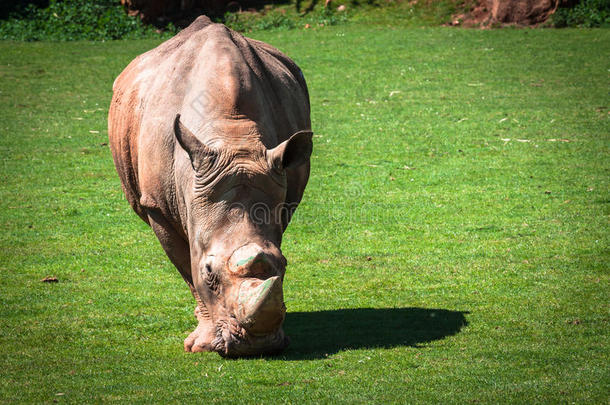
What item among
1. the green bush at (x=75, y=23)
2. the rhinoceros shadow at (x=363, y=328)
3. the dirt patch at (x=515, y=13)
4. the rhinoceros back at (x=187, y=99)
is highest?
the rhinoceros back at (x=187, y=99)

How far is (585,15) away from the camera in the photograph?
22.0 meters

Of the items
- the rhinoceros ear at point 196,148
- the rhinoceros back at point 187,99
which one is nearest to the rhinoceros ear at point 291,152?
the rhinoceros back at point 187,99

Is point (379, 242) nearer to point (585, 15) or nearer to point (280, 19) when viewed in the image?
point (585, 15)

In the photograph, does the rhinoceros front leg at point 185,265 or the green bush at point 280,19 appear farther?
the green bush at point 280,19

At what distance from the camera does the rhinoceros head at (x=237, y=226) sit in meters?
5.83

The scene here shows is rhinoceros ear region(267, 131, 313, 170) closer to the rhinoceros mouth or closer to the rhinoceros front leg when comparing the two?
the rhinoceros mouth

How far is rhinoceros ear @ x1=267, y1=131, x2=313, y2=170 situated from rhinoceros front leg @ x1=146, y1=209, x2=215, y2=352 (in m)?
1.43

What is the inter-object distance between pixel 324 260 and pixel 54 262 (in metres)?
3.20

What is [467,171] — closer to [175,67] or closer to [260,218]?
[175,67]

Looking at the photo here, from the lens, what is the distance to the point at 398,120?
1681cm

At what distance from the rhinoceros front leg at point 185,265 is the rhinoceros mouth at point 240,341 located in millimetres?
541

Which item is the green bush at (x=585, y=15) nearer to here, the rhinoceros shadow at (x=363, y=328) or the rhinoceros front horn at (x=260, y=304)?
the rhinoceros shadow at (x=363, y=328)

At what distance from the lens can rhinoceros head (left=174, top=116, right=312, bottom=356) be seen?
5.83 metres

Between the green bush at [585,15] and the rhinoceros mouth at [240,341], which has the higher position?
the rhinoceros mouth at [240,341]
